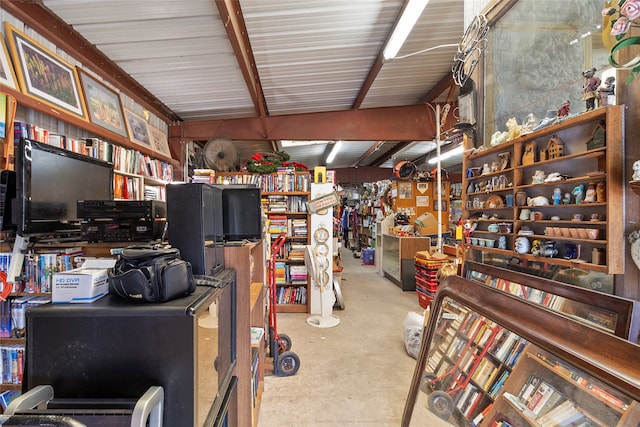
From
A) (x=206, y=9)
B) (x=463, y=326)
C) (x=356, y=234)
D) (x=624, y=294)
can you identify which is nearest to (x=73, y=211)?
(x=206, y=9)

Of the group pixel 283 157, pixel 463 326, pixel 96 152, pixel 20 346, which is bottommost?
pixel 20 346

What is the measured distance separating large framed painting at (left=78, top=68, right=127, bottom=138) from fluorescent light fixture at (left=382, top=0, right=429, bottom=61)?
3133mm

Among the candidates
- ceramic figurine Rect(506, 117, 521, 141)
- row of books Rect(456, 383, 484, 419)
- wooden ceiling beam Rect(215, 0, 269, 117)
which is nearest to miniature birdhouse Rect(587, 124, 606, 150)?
ceramic figurine Rect(506, 117, 521, 141)

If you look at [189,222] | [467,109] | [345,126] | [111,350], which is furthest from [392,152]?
[111,350]

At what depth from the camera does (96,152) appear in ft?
9.19

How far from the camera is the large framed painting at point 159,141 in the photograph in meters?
4.11

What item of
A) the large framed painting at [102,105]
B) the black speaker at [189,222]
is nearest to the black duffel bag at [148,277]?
the black speaker at [189,222]

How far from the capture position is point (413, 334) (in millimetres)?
3049

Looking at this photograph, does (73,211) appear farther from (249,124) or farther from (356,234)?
(356,234)

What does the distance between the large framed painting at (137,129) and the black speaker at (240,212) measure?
244 cm

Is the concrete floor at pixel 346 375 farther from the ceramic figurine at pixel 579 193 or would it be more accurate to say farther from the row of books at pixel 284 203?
the ceramic figurine at pixel 579 193

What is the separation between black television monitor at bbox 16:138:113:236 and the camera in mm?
1576

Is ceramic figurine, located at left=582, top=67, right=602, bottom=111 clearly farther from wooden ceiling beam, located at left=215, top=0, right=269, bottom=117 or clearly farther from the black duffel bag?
wooden ceiling beam, located at left=215, top=0, right=269, bottom=117

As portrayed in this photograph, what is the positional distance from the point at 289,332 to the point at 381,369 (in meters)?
1.36
